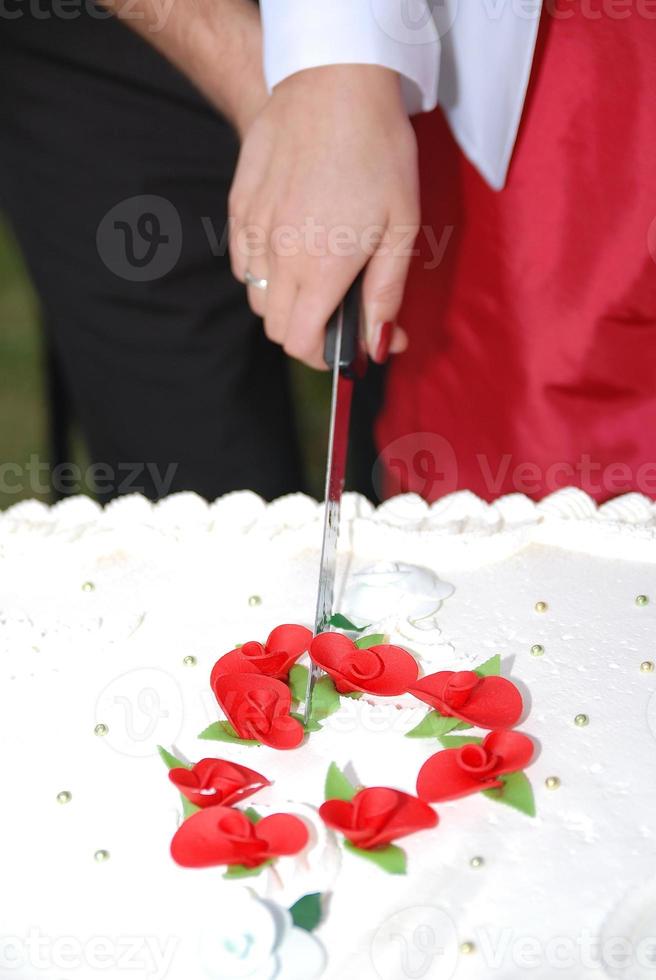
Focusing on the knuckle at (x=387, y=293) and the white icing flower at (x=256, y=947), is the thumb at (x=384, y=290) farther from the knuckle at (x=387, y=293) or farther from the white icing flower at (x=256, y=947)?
the white icing flower at (x=256, y=947)

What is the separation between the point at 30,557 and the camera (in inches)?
35.7

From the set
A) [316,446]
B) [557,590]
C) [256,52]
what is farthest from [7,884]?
[316,446]

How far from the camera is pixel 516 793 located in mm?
642

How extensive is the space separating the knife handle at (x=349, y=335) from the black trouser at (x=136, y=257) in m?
0.51

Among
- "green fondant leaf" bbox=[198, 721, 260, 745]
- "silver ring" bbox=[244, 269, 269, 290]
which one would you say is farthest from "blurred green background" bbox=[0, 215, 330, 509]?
"green fondant leaf" bbox=[198, 721, 260, 745]

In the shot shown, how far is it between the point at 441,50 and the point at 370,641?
57 cm

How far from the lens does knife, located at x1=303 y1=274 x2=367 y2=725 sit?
812 mm

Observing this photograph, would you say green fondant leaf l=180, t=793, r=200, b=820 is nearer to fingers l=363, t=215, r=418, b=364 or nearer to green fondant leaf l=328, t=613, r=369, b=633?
green fondant leaf l=328, t=613, r=369, b=633

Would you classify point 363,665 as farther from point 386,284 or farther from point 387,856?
point 386,284

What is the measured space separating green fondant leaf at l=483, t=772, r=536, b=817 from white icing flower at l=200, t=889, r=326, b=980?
15 centimetres

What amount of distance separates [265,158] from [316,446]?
1442 millimetres

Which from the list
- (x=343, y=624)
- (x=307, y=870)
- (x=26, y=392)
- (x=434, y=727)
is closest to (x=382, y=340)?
(x=343, y=624)

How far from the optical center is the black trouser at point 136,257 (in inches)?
51.0

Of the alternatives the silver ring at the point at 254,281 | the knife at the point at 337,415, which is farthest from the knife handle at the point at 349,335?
the silver ring at the point at 254,281
